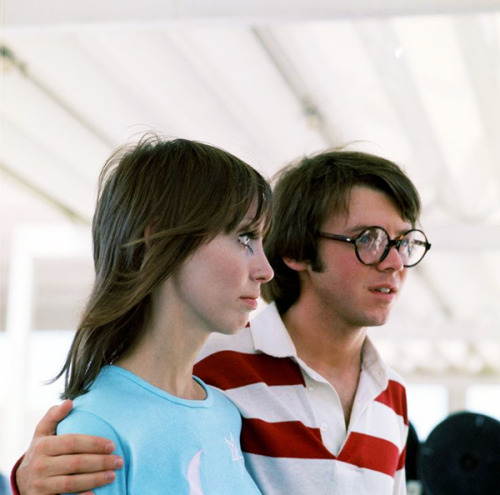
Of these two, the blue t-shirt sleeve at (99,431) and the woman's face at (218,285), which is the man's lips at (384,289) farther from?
the blue t-shirt sleeve at (99,431)

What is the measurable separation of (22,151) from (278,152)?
1.69m

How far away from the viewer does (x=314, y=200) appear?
204 centimetres

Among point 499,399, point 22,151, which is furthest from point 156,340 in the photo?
point 499,399

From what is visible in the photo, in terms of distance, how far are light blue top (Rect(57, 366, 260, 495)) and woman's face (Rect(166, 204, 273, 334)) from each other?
5.1 inches

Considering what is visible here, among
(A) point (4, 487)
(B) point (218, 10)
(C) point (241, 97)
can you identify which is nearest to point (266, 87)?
(C) point (241, 97)

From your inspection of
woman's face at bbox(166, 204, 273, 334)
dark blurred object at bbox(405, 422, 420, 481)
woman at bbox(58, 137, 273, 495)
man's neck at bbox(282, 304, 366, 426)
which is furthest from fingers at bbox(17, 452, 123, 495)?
dark blurred object at bbox(405, 422, 420, 481)

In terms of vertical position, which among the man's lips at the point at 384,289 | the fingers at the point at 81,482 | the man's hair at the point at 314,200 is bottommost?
the fingers at the point at 81,482

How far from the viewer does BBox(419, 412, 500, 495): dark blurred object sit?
2938mm

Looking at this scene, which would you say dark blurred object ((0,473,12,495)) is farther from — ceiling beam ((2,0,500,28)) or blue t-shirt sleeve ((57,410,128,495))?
ceiling beam ((2,0,500,28))

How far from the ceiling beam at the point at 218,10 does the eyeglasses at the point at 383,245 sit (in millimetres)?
1355

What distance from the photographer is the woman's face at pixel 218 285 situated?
1.45 metres

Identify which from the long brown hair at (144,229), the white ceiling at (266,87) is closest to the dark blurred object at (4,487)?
the long brown hair at (144,229)

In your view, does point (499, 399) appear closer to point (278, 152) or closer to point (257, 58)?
point (278, 152)

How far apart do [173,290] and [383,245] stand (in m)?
0.57
